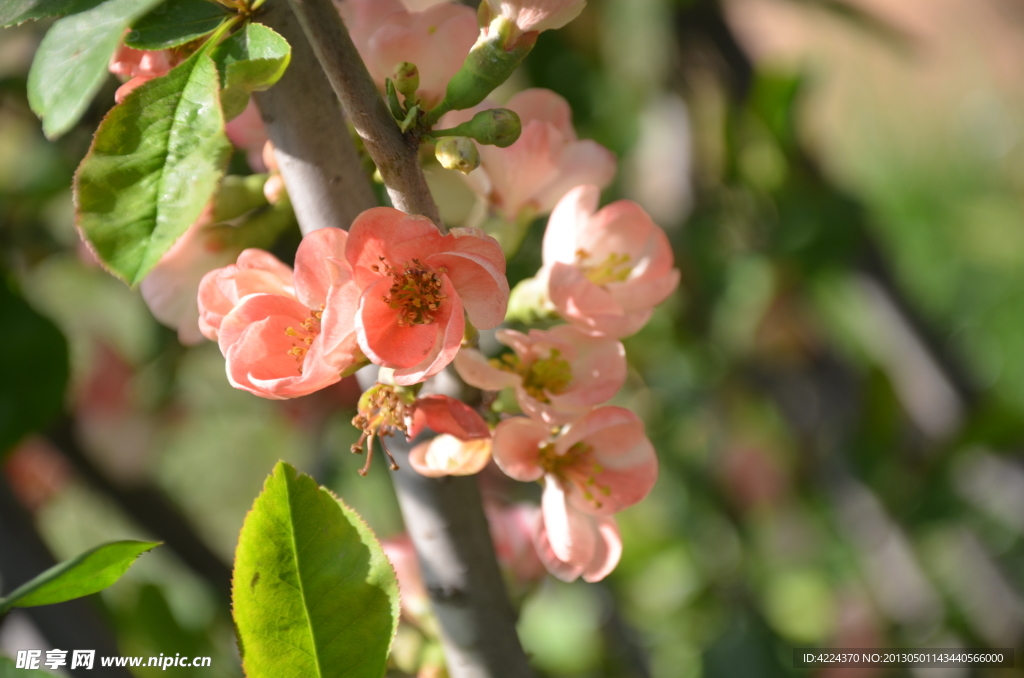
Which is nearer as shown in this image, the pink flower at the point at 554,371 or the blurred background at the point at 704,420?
the pink flower at the point at 554,371

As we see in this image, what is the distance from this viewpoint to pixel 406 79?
0.85ft

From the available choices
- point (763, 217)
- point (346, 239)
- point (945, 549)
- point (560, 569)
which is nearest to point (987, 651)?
point (945, 549)

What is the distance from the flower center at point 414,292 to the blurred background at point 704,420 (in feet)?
0.95

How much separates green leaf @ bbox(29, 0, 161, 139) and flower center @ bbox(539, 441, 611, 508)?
0.20 meters

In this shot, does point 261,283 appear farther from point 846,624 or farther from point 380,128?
point 846,624

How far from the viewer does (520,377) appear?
0.31 metres

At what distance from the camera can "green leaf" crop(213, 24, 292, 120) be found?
22 cm

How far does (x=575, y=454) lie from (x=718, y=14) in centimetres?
76

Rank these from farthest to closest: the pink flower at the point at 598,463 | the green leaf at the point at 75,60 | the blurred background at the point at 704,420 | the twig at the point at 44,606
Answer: the blurred background at the point at 704,420 < the twig at the point at 44,606 < the pink flower at the point at 598,463 < the green leaf at the point at 75,60

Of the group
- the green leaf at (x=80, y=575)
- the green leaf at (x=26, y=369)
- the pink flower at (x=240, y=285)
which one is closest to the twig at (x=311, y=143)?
the pink flower at (x=240, y=285)

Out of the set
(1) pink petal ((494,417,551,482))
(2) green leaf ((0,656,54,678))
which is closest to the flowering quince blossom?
(1) pink petal ((494,417,551,482))

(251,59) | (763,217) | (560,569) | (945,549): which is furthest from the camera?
(945,549)

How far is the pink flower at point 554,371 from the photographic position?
298 mm

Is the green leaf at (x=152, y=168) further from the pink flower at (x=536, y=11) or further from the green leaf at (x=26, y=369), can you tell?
the green leaf at (x=26, y=369)
